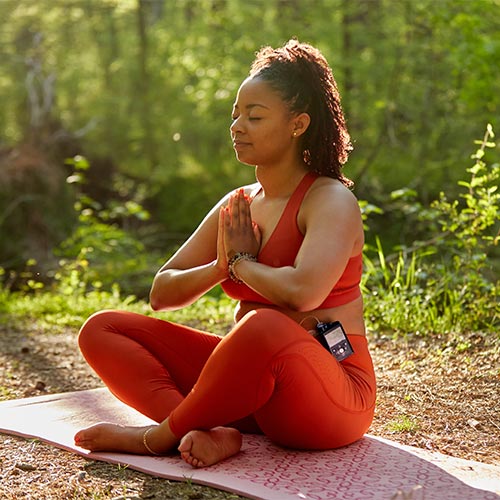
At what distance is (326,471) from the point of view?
8.21 feet

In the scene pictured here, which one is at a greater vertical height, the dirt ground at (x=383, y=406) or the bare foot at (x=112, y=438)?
the bare foot at (x=112, y=438)

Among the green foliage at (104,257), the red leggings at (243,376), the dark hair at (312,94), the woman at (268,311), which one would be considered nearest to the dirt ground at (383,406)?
the woman at (268,311)

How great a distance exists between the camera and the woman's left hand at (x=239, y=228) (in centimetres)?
267

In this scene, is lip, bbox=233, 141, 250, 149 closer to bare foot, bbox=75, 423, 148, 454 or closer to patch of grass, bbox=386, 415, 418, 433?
bare foot, bbox=75, 423, 148, 454

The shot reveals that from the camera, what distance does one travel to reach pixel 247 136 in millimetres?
2734

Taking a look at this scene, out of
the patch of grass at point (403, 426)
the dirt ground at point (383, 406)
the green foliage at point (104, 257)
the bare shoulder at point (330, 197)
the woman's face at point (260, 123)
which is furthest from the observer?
the green foliage at point (104, 257)

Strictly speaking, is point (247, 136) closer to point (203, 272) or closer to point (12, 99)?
point (203, 272)

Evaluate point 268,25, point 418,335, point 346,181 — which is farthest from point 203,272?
point 268,25

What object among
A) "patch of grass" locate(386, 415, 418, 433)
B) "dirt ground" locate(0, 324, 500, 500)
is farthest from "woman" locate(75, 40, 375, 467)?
"patch of grass" locate(386, 415, 418, 433)

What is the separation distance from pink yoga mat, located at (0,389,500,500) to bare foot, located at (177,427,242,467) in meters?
0.03

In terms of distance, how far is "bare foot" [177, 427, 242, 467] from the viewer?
8.09ft

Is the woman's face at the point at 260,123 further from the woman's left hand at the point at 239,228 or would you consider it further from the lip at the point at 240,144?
the woman's left hand at the point at 239,228

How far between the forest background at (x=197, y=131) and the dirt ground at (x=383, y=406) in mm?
451

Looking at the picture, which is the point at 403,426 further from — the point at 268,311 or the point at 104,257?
the point at 104,257
